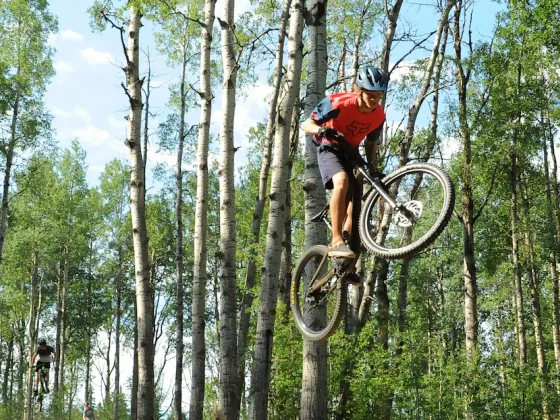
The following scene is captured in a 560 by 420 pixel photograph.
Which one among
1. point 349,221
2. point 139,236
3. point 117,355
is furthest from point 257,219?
point 117,355

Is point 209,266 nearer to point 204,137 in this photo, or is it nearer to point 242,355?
point 242,355

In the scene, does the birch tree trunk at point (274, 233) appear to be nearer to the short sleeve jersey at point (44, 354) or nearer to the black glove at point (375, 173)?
the black glove at point (375, 173)

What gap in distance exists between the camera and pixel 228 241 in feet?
36.3

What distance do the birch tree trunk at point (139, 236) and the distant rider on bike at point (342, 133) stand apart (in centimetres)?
613

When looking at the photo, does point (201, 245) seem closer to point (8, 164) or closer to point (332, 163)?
point (332, 163)

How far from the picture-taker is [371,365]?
12.8m

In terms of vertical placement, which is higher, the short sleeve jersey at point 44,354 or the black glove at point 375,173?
the black glove at point 375,173

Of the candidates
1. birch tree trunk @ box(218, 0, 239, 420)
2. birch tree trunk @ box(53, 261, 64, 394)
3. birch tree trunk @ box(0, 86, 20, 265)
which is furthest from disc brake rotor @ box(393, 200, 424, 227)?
birch tree trunk @ box(53, 261, 64, 394)

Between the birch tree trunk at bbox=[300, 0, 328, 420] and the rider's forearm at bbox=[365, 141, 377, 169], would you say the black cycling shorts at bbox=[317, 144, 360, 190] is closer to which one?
the rider's forearm at bbox=[365, 141, 377, 169]

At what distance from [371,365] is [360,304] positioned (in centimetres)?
262

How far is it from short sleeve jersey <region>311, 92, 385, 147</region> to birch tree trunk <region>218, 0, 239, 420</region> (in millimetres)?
5878

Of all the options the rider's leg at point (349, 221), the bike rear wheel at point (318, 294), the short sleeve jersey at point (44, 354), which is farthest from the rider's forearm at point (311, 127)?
the short sleeve jersey at point (44, 354)

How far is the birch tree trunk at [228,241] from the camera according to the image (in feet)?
33.2

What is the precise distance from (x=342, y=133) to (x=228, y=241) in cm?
606
